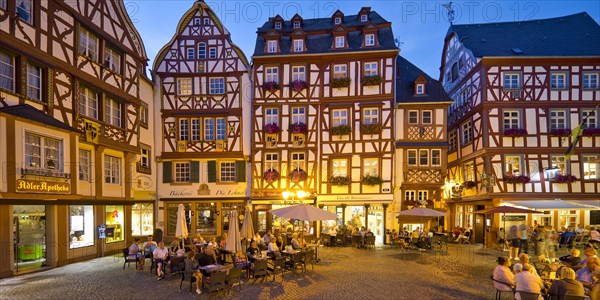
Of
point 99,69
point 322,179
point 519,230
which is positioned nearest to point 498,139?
point 519,230

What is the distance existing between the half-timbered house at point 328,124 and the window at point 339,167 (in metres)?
0.07

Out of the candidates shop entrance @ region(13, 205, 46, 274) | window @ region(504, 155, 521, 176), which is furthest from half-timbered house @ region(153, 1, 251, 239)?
window @ region(504, 155, 521, 176)

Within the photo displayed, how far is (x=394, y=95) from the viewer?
2238 cm

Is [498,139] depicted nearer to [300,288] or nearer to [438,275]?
[438,275]

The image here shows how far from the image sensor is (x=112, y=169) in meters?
18.0

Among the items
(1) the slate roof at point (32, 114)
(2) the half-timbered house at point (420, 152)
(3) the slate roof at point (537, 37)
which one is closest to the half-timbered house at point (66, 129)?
(1) the slate roof at point (32, 114)

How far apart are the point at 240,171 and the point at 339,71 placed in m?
9.29

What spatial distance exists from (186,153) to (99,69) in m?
8.08

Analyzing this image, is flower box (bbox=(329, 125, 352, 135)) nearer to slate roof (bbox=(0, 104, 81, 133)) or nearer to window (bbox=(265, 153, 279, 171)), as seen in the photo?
window (bbox=(265, 153, 279, 171))

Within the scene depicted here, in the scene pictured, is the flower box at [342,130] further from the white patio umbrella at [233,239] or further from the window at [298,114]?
the white patio umbrella at [233,239]

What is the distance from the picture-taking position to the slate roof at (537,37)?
21953 mm

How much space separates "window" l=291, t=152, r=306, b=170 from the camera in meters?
23.2

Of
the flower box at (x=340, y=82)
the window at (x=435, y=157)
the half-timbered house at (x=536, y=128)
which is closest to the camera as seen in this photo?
the half-timbered house at (x=536, y=128)

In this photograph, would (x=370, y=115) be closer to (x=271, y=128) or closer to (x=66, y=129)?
(x=271, y=128)
